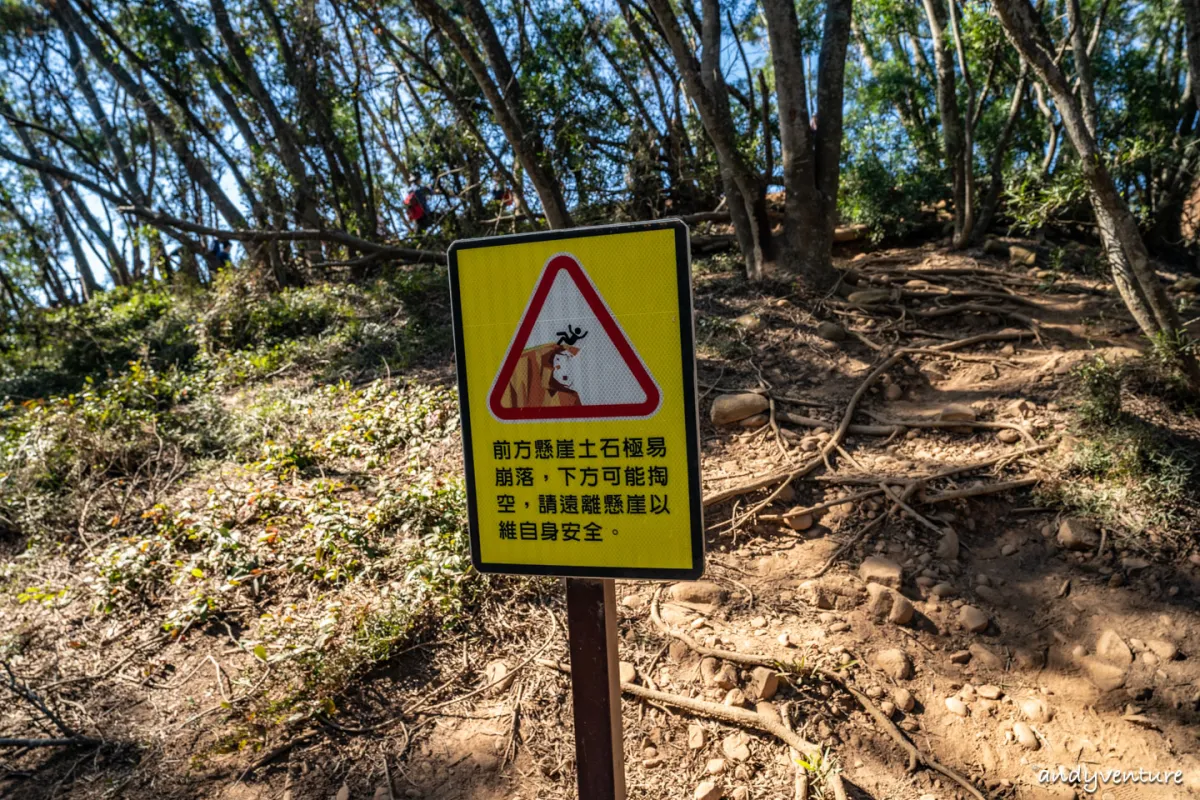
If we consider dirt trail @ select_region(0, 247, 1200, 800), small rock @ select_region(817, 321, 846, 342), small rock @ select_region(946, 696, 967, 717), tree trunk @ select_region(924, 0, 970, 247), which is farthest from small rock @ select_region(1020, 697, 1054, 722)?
tree trunk @ select_region(924, 0, 970, 247)

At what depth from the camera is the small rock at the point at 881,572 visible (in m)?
3.07

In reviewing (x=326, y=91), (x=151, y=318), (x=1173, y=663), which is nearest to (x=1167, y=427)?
(x=1173, y=663)

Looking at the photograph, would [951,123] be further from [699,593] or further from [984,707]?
[984,707]

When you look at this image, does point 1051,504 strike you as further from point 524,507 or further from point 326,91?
point 326,91

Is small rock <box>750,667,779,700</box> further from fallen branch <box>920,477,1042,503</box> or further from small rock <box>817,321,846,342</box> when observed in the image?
small rock <box>817,321,846,342</box>

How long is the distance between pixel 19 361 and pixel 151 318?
1.39m

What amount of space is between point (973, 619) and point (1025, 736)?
19.3 inches

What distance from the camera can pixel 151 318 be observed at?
350 inches

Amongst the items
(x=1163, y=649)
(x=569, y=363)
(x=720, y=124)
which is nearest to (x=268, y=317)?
(x=720, y=124)

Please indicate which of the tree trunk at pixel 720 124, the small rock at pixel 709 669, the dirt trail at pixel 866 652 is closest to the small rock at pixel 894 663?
the dirt trail at pixel 866 652

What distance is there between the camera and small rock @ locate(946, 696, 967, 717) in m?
2.58

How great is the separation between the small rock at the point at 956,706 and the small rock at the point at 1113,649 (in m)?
0.59

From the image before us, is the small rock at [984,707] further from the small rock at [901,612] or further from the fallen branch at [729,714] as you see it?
the fallen branch at [729,714]

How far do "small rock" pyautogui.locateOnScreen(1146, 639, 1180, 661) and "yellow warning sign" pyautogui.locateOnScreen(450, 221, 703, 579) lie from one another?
232 centimetres
